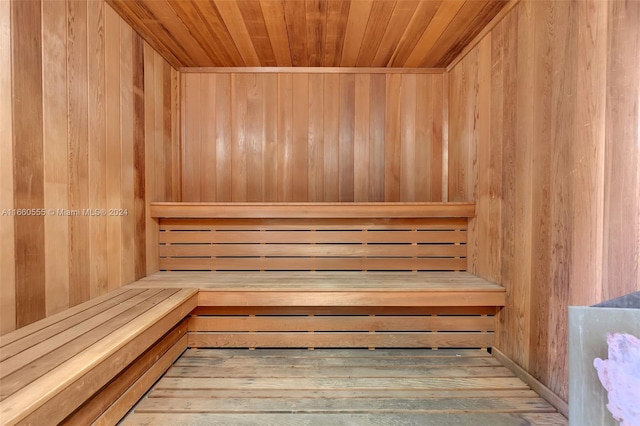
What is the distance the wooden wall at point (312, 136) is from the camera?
8.12ft

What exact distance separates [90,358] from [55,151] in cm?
100

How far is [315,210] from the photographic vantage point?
2.17 m

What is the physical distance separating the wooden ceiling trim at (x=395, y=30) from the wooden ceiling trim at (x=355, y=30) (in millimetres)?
159

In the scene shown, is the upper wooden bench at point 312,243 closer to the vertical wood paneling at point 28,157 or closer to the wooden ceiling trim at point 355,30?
the vertical wood paneling at point 28,157

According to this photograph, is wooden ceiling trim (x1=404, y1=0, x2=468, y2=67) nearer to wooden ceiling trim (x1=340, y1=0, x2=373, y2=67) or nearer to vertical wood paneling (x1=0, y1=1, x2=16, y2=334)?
wooden ceiling trim (x1=340, y1=0, x2=373, y2=67)

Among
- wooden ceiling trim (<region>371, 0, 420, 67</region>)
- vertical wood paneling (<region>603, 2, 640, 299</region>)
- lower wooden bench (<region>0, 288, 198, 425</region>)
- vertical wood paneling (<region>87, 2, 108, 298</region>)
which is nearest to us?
lower wooden bench (<region>0, 288, 198, 425</region>)

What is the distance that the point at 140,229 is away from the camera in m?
2.03

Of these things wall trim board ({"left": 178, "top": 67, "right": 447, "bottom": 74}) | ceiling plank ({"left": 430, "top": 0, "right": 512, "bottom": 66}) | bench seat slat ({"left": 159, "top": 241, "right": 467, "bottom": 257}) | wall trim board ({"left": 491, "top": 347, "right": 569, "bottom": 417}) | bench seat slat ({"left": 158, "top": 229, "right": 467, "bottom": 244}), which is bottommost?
wall trim board ({"left": 491, "top": 347, "right": 569, "bottom": 417})

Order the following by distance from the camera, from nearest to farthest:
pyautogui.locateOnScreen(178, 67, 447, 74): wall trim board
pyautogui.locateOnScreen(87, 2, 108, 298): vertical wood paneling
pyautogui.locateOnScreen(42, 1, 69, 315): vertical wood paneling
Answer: pyautogui.locateOnScreen(42, 1, 69, 315): vertical wood paneling
pyautogui.locateOnScreen(87, 2, 108, 298): vertical wood paneling
pyautogui.locateOnScreen(178, 67, 447, 74): wall trim board

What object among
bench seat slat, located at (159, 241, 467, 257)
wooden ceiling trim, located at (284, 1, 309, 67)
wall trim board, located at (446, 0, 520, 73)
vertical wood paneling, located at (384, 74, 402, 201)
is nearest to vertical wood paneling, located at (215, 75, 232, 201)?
bench seat slat, located at (159, 241, 467, 257)

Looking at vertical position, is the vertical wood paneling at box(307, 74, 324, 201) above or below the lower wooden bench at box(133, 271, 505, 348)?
above

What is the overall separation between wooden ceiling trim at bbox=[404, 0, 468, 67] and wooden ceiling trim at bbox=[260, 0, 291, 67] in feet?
3.11

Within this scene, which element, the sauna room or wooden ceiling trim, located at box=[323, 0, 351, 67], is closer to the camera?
the sauna room

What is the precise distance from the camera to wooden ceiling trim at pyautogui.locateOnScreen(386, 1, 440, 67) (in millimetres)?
1704
